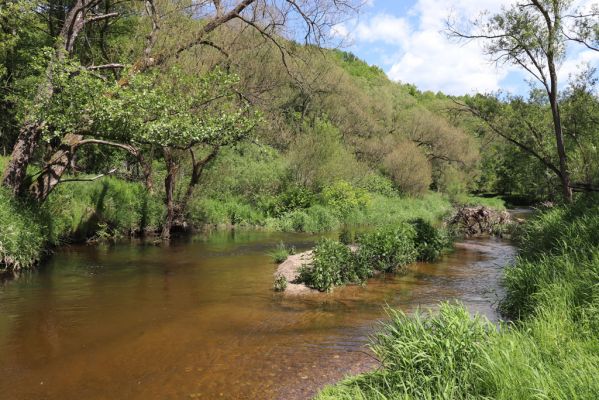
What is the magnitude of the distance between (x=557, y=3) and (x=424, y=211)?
21474mm

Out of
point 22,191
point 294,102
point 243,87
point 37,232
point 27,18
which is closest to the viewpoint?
point 37,232

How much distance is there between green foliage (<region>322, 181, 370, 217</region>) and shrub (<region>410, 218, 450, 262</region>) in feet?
40.7

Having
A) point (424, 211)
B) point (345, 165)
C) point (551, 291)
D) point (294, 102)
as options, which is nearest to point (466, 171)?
point (424, 211)

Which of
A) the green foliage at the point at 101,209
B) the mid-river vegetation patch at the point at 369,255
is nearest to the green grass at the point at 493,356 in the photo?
the mid-river vegetation patch at the point at 369,255

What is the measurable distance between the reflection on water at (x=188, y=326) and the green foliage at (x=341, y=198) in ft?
47.9

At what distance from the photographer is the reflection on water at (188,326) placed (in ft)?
21.0

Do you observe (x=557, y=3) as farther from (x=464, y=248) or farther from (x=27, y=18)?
(x=27, y=18)

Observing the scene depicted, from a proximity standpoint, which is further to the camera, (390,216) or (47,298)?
(390,216)

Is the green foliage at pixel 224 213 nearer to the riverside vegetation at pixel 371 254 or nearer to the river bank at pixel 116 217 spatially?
the river bank at pixel 116 217

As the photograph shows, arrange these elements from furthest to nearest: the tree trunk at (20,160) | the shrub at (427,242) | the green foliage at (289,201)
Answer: the green foliage at (289,201), the shrub at (427,242), the tree trunk at (20,160)

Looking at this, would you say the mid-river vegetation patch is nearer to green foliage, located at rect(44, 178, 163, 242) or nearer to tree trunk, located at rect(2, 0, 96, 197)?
tree trunk, located at rect(2, 0, 96, 197)

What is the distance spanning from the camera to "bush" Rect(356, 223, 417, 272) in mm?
13309

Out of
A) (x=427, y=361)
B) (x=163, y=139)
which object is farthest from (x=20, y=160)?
(x=427, y=361)

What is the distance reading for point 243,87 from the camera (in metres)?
23.1
